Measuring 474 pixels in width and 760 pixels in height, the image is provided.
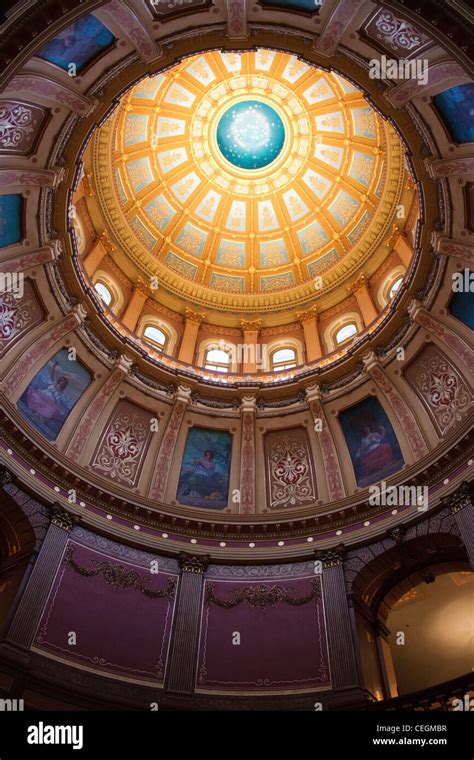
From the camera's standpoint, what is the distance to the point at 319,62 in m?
15.3

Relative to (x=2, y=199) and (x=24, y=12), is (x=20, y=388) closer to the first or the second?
(x=2, y=199)

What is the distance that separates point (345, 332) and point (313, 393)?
4306mm

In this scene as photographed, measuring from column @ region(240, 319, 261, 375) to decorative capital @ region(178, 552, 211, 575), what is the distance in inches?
344

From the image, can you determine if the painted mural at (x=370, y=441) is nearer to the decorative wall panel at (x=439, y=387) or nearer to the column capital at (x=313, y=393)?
the column capital at (x=313, y=393)

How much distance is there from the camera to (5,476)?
15758mm

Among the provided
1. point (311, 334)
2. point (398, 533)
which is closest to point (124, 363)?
point (311, 334)

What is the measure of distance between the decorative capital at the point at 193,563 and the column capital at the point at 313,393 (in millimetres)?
7298

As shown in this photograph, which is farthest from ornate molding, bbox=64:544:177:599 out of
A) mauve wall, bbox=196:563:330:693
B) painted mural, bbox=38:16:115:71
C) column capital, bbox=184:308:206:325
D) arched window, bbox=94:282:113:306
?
painted mural, bbox=38:16:115:71

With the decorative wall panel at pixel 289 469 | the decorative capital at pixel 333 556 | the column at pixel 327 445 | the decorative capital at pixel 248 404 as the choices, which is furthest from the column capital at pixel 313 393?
the decorative capital at pixel 333 556

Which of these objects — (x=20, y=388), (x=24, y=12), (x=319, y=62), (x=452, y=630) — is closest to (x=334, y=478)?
(x=452, y=630)

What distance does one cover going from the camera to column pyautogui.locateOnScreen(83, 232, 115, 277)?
2323 centimetres

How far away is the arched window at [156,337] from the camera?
2450 cm

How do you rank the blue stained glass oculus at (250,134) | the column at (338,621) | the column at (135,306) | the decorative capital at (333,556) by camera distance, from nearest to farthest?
the column at (338,621)
the decorative capital at (333,556)
the column at (135,306)
the blue stained glass oculus at (250,134)

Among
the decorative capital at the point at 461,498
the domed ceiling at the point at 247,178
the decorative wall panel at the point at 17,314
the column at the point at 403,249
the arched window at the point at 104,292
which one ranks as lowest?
the decorative capital at the point at 461,498
